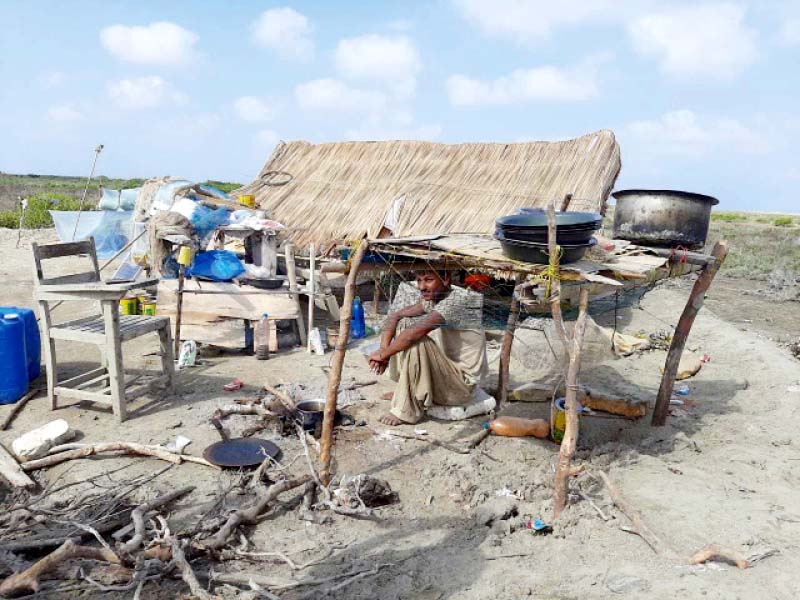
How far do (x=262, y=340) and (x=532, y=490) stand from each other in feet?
14.0

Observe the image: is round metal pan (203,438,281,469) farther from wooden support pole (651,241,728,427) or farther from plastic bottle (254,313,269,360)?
wooden support pole (651,241,728,427)

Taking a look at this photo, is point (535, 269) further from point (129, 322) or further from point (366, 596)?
point (129, 322)

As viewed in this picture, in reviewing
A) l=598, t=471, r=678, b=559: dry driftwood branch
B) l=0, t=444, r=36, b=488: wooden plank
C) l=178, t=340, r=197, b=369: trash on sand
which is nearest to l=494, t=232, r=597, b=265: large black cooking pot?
l=598, t=471, r=678, b=559: dry driftwood branch

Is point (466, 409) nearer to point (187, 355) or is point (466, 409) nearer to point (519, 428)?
point (519, 428)

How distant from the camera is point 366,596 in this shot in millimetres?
3135

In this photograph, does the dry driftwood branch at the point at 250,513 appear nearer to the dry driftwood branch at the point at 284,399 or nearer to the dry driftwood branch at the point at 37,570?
the dry driftwood branch at the point at 37,570

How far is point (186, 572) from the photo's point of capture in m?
3.01

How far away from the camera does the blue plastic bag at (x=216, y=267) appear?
777cm

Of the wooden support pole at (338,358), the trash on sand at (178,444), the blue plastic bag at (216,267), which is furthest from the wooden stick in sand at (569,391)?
the blue plastic bag at (216,267)

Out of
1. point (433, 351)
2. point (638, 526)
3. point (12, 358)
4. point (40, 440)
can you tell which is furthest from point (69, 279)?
point (638, 526)

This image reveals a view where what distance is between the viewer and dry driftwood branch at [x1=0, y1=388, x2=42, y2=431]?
5156 mm

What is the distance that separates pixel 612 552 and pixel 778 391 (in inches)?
170

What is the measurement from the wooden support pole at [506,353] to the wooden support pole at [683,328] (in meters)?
1.47

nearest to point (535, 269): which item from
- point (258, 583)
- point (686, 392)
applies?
point (258, 583)
